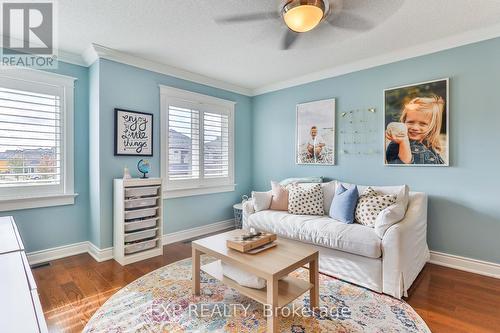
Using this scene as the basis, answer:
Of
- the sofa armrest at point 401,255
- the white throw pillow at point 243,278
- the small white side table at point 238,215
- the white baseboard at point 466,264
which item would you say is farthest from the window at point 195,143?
the white baseboard at point 466,264

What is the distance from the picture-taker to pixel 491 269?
2.62 m

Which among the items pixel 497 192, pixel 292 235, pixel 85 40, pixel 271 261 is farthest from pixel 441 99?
pixel 85 40

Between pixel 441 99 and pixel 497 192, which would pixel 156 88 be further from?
pixel 497 192

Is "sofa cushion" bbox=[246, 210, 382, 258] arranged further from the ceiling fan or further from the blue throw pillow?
the ceiling fan

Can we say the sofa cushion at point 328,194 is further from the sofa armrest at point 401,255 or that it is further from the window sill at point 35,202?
the window sill at point 35,202

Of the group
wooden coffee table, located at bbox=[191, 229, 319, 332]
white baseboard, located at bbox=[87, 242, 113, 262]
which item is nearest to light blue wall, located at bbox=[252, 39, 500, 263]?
wooden coffee table, located at bbox=[191, 229, 319, 332]

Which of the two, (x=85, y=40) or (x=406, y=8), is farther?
(x=85, y=40)

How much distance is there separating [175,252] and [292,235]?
155cm

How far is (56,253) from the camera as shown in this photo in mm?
3062

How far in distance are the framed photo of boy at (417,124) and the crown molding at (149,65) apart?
2514 mm

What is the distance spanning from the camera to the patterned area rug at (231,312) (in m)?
1.83

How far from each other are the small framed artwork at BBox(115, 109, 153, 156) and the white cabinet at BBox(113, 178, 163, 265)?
45 cm

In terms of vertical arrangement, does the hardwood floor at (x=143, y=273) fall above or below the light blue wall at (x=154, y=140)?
below

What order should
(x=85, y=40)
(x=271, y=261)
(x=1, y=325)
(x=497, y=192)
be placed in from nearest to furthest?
(x=1, y=325)
(x=271, y=261)
(x=497, y=192)
(x=85, y=40)
